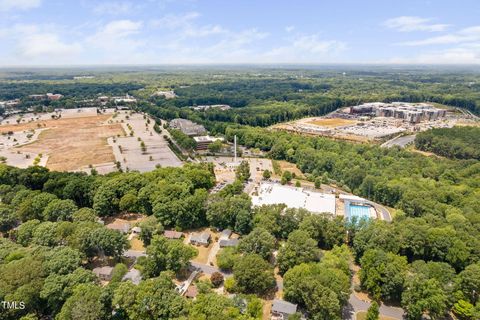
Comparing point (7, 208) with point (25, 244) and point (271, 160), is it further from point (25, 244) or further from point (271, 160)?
point (271, 160)

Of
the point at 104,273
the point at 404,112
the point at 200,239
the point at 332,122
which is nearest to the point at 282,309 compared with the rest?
the point at 200,239

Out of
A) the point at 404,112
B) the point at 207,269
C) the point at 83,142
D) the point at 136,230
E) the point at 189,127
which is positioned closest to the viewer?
the point at 207,269

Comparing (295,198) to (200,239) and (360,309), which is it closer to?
(200,239)

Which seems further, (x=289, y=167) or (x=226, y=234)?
(x=289, y=167)

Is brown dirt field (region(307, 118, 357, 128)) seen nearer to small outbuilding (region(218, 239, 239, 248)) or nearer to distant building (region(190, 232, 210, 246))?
small outbuilding (region(218, 239, 239, 248))

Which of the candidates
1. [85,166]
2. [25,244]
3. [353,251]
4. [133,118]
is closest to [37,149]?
[85,166]

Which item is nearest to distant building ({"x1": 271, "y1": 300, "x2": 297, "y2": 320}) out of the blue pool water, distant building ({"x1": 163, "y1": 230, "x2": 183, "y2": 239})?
distant building ({"x1": 163, "y1": 230, "x2": 183, "y2": 239})

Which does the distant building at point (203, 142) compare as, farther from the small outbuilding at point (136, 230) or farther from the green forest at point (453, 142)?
the green forest at point (453, 142)
